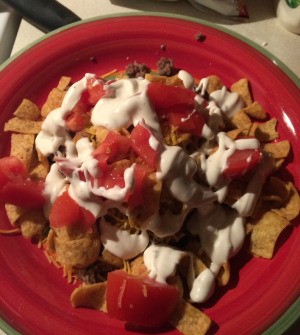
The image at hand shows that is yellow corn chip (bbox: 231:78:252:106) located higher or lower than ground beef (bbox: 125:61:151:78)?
higher

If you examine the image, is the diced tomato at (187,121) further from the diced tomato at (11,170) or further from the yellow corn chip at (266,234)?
the diced tomato at (11,170)

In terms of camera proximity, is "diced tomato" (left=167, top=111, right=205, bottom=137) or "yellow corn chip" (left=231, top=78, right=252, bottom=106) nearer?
"diced tomato" (left=167, top=111, right=205, bottom=137)

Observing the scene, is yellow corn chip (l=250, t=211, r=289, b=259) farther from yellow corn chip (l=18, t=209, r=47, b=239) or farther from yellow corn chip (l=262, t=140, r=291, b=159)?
yellow corn chip (l=18, t=209, r=47, b=239)

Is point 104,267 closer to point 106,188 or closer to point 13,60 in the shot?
point 106,188

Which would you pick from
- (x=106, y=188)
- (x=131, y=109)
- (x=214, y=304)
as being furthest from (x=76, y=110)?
(x=214, y=304)

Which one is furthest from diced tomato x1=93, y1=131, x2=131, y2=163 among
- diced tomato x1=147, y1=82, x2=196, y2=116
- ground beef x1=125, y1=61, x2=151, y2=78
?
ground beef x1=125, y1=61, x2=151, y2=78

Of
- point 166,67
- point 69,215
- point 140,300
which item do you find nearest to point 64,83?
point 166,67
